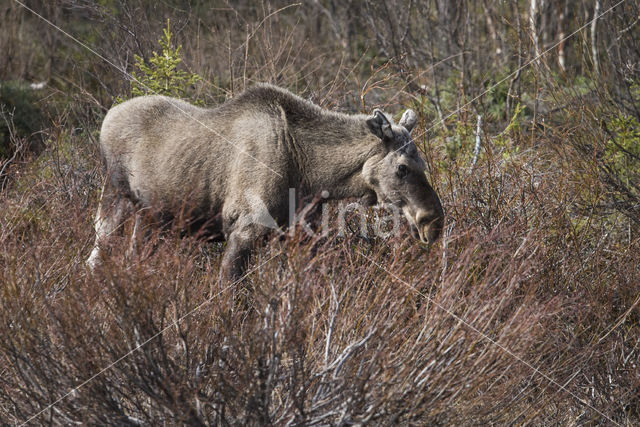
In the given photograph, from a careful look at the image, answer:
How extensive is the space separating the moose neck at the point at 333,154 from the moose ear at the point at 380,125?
163 millimetres

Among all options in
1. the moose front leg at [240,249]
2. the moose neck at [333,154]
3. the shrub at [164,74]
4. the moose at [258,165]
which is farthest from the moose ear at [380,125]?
the shrub at [164,74]

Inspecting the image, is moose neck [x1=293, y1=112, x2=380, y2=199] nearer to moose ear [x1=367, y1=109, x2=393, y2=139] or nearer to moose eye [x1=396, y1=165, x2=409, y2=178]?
moose ear [x1=367, y1=109, x2=393, y2=139]

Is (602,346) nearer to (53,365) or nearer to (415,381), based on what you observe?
(415,381)

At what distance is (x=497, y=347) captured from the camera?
430cm

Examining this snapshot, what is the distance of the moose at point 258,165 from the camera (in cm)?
578

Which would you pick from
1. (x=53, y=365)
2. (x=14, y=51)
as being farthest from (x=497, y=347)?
(x=14, y=51)

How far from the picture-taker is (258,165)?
5801 millimetres

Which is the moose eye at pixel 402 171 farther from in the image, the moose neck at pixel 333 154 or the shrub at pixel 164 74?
the shrub at pixel 164 74

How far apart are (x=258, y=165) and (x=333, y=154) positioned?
0.66 m

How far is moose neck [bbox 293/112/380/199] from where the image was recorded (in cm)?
602

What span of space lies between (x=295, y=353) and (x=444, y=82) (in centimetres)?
981

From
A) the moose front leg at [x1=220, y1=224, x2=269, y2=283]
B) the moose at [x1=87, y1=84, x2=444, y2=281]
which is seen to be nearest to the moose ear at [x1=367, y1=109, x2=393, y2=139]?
the moose at [x1=87, y1=84, x2=444, y2=281]

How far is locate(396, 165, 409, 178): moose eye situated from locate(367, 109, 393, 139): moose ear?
0.26 m

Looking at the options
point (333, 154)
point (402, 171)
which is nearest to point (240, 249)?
point (333, 154)
